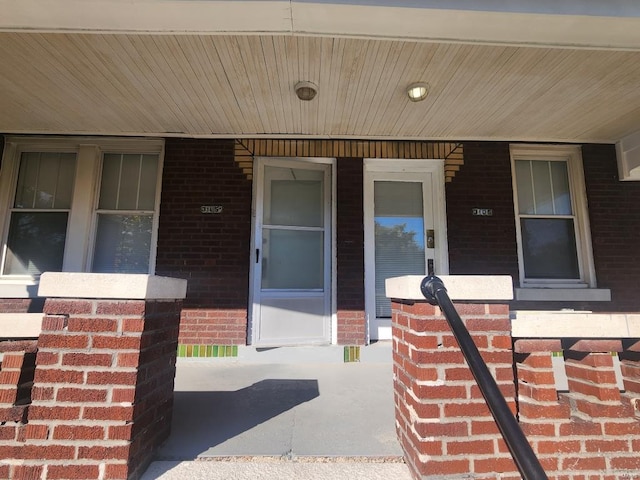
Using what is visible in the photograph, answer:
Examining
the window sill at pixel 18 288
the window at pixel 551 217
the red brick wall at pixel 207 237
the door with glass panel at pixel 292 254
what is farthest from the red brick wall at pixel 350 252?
the window sill at pixel 18 288

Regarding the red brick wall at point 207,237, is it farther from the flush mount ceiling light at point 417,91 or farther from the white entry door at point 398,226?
the flush mount ceiling light at point 417,91

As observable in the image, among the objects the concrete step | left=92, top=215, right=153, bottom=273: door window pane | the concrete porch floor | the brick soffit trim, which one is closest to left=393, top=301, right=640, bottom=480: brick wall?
the concrete step

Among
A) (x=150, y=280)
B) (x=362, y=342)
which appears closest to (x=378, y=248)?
(x=362, y=342)

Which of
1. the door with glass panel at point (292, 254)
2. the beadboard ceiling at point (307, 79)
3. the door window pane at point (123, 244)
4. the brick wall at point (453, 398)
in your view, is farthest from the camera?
the door window pane at point (123, 244)

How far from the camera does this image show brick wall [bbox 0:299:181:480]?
5.11 ft

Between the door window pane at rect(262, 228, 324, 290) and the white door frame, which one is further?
the door window pane at rect(262, 228, 324, 290)

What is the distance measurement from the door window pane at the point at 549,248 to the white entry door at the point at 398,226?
3.66ft

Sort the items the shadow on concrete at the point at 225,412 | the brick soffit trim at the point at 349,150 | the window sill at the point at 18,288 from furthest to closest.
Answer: the brick soffit trim at the point at 349,150, the window sill at the point at 18,288, the shadow on concrete at the point at 225,412

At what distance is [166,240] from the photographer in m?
4.19

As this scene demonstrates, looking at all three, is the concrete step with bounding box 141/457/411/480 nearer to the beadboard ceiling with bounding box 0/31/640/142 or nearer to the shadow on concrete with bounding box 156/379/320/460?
the shadow on concrete with bounding box 156/379/320/460

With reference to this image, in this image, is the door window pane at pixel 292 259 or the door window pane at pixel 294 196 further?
the door window pane at pixel 294 196

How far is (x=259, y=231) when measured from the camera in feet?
14.1

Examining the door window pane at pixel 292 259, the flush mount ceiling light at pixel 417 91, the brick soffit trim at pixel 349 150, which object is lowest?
the door window pane at pixel 292 259

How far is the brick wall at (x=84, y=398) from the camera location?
5.11ft
